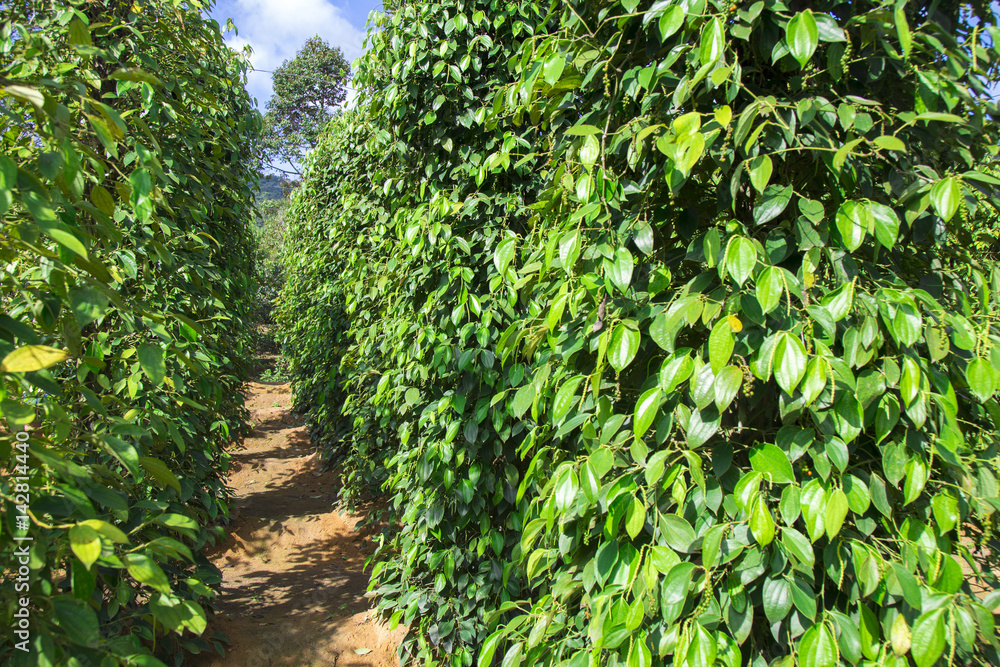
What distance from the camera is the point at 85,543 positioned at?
712 millimetres

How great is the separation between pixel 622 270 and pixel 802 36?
501 mm

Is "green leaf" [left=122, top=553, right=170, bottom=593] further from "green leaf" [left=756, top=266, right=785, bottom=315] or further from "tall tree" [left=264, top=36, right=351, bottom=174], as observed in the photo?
"tall tree" [left=264, top=36, right=351, bottom=174]

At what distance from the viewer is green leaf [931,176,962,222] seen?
2.92ft

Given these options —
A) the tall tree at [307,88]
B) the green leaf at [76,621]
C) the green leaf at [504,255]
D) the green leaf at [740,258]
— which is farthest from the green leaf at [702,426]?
the tall tree at [307,88]

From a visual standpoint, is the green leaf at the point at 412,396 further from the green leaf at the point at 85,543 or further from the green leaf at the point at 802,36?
the green leaf at the point at 802,36

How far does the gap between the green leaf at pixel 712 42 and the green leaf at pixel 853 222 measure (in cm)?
35

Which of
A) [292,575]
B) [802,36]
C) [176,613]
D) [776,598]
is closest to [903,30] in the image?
[802,36]

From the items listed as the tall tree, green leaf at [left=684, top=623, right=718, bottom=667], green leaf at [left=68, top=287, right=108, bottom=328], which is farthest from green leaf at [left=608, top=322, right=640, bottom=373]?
the tall tree

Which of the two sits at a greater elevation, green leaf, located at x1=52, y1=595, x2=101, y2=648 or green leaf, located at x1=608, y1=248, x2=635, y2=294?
green leaf, located at x1=608, y1=248, x2=635, y2=294

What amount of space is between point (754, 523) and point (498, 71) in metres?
2.09

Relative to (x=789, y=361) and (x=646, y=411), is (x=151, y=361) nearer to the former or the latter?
(x=646, y=411)

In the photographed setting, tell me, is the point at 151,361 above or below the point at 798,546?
above

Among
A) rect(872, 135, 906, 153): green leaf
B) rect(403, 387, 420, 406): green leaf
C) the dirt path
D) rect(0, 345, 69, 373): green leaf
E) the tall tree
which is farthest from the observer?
the tall tree

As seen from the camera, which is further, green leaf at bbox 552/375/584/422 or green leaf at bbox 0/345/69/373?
green leaf at bbox 552/375/584/422
